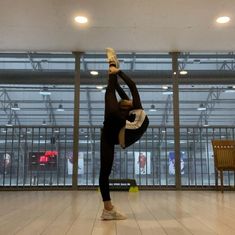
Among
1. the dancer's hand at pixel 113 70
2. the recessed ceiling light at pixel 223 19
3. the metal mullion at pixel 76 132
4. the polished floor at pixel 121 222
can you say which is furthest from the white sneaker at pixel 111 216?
the recessed ceiling light at pixel 223 19

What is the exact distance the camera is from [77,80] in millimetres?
6352

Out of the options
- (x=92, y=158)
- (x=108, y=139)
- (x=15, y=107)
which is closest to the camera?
(x=108, y=139)

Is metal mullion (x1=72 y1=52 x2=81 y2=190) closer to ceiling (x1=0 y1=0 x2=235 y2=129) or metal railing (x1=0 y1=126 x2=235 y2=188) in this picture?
metal railing (x1=0 y1=126 x2=235 y2=188)

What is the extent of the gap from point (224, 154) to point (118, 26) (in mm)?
2657

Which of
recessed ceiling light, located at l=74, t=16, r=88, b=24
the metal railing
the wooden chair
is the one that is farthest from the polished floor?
the metal railing

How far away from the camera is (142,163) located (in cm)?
637

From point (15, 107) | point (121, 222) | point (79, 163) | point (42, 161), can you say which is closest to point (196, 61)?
point (79, 163)

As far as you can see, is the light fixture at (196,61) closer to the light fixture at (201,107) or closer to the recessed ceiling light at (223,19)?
the recessed ceiling light at (223,19)

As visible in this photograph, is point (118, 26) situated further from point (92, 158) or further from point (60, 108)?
point (60, 108)

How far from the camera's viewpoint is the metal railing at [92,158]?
6129 mm

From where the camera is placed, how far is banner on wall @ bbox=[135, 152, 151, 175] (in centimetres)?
630

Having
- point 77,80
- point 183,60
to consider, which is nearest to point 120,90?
point 77,80

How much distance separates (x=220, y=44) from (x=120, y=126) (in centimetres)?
419

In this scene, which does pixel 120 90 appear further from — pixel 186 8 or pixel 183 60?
pixel 183 60
